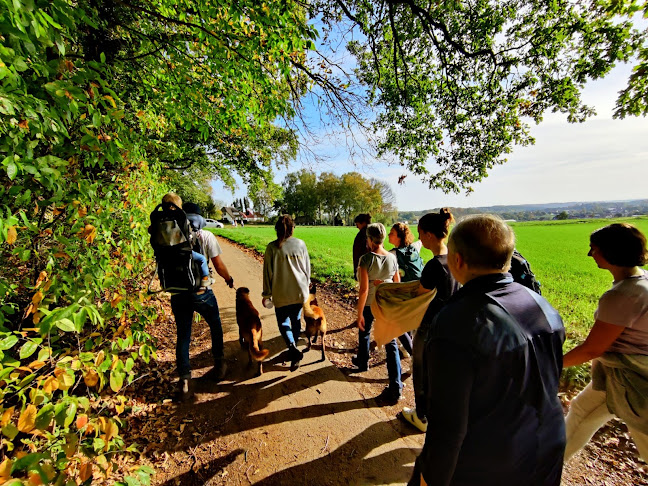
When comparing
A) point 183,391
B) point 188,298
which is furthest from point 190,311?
point 183,391

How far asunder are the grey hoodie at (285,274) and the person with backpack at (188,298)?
696 millimetres

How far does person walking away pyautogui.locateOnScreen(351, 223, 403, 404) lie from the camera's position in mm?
3264

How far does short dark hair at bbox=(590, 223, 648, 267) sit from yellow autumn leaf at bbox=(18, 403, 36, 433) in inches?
145

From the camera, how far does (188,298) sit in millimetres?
3322

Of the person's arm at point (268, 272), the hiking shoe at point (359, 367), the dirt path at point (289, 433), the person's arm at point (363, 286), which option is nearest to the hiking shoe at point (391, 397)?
the dirt path at point (289, 433)

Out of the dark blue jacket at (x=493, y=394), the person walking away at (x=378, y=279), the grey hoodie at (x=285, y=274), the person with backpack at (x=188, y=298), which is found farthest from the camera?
the grey hoodie at (x=285, y=274)

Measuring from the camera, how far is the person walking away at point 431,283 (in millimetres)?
2240

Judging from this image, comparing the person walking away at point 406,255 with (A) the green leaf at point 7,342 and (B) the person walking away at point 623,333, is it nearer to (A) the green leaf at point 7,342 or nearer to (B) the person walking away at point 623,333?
(B) the person walking away at point 623,333

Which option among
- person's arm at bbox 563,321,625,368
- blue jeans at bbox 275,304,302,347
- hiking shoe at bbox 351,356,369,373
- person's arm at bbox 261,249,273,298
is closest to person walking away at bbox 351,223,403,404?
hiking shoe at bbox 351,356,369,373

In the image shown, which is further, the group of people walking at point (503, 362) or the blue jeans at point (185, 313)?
the blue jeans at point (185, 313)

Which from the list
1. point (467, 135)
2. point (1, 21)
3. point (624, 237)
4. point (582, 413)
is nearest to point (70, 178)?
point (1, 21)

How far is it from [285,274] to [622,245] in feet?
11.0

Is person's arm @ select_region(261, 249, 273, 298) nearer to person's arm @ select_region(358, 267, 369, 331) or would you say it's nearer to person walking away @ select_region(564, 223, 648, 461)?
person's arm @ select_region(358, 267, 369, 331)

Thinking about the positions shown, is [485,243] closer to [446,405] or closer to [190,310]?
[446,405]
